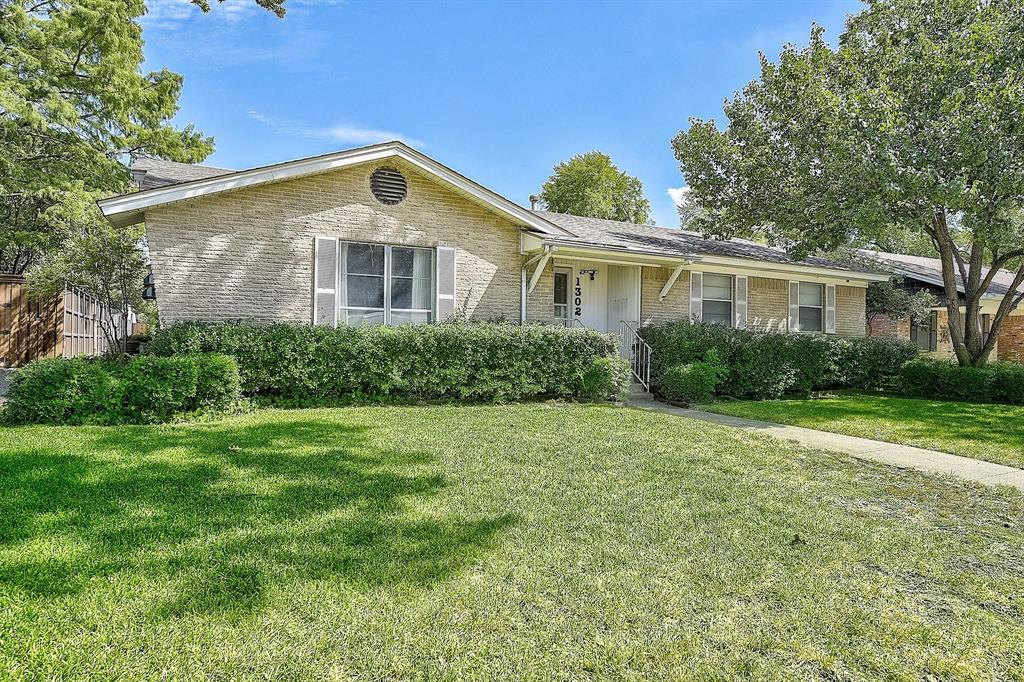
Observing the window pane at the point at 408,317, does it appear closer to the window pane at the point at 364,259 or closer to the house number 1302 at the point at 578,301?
the window pane at the point at 364,259

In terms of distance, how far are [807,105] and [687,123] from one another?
313 centimetres

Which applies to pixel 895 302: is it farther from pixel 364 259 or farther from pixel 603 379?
pixel 364 259

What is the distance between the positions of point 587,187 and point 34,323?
26083mm

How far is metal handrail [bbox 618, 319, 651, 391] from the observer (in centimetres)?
1261

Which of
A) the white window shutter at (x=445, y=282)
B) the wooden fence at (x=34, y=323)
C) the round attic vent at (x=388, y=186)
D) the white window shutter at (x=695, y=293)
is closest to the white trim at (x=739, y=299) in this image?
the white window shutter at (x=695, y=293)

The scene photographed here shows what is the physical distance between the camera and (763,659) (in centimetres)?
244

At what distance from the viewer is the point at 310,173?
34.3 ft

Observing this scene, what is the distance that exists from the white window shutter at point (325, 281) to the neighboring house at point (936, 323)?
16984mm

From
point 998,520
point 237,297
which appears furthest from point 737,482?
point 237,297

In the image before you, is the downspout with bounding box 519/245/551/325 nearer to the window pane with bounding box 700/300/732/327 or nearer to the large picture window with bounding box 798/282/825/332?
the window pane with bounding box 700/300/732/327

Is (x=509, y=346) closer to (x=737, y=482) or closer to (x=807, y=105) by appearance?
(x=737, y=482)

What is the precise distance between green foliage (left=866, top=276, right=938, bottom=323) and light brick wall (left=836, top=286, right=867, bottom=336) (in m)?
1.21

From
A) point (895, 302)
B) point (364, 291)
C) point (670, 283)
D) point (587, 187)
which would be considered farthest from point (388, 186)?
point (587, 187)

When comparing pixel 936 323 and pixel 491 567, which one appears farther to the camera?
pixel 936 323
